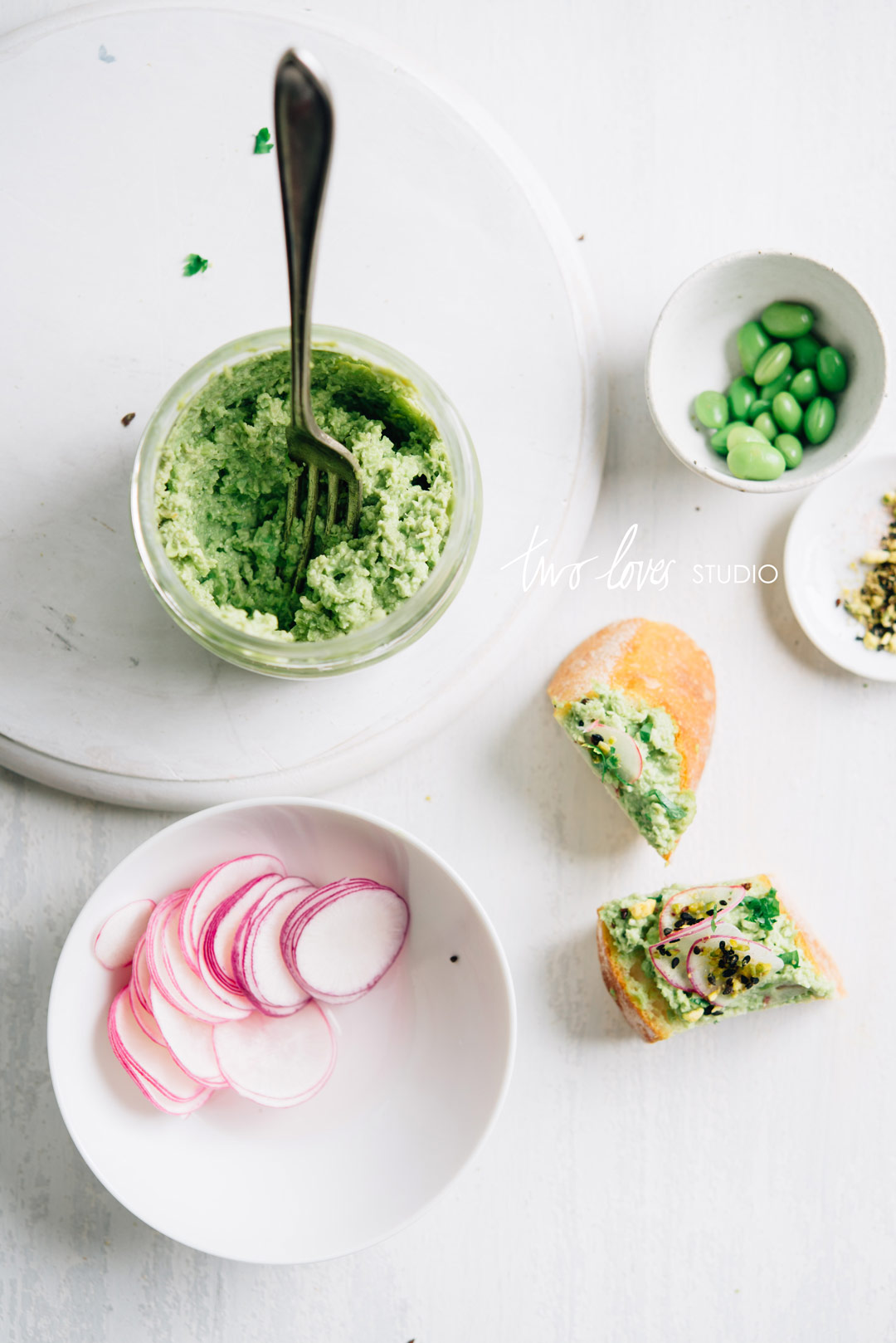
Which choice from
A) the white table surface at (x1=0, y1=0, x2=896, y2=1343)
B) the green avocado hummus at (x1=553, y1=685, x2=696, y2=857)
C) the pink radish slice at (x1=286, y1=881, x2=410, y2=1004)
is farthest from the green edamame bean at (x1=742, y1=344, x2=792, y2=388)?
the pink radish slice at (x1=286, y1=881, x2=410, y2=1004)

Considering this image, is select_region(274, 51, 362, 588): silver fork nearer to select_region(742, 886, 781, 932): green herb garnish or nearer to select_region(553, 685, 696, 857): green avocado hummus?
select_region(553, 685, 696, 857): green avocado hummus

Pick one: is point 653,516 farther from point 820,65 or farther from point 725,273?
point 820,65

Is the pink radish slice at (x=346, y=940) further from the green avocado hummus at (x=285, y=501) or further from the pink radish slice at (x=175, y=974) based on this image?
the green avocado hummus at (x=285, y=501)

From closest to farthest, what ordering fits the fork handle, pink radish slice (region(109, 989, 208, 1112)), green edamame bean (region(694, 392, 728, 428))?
the fork handle
pink radish slice (region(109, 989, 208, 1112))
green edamame bean (region(694, 392, 728, 428))

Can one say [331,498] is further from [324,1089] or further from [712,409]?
[324,1089]

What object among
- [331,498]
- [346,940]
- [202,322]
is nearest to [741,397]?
[331,498]

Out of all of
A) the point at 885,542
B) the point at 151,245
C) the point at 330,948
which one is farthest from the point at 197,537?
the point at 885,542
